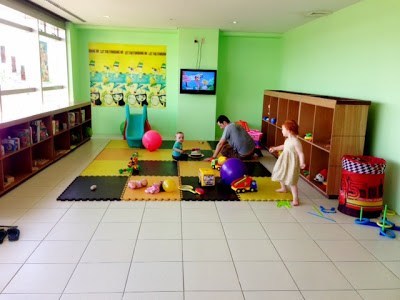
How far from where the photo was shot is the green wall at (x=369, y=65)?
4.38m

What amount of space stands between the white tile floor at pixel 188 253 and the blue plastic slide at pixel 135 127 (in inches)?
130

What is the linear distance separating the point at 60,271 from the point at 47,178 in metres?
2.94

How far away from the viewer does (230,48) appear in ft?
30.1

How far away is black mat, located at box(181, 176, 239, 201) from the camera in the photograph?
4723 mm

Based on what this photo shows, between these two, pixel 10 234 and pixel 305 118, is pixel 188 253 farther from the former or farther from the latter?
pixel 305 118

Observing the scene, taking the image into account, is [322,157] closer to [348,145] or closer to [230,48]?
[348,145]

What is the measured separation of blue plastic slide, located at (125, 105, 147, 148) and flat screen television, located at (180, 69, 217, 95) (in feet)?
4.06

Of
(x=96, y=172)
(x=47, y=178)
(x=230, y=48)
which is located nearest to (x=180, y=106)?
(x=230, y=48)

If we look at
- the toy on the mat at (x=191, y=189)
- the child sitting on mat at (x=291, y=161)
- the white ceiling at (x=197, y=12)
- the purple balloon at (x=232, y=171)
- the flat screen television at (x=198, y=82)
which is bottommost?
the toy on the mat at (x=191, y=189)

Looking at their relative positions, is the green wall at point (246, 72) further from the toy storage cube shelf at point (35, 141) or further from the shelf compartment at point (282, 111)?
the toy storage cube shelf at point (35, 141)

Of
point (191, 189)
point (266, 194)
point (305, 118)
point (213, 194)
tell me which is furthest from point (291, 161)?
point (305, 118)

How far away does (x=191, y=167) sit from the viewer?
630 centimetres

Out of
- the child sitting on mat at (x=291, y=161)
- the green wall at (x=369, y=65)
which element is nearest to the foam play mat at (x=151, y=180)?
the child sitting on mat at (x=291, y=161)

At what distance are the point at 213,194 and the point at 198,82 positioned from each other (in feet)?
15.0
